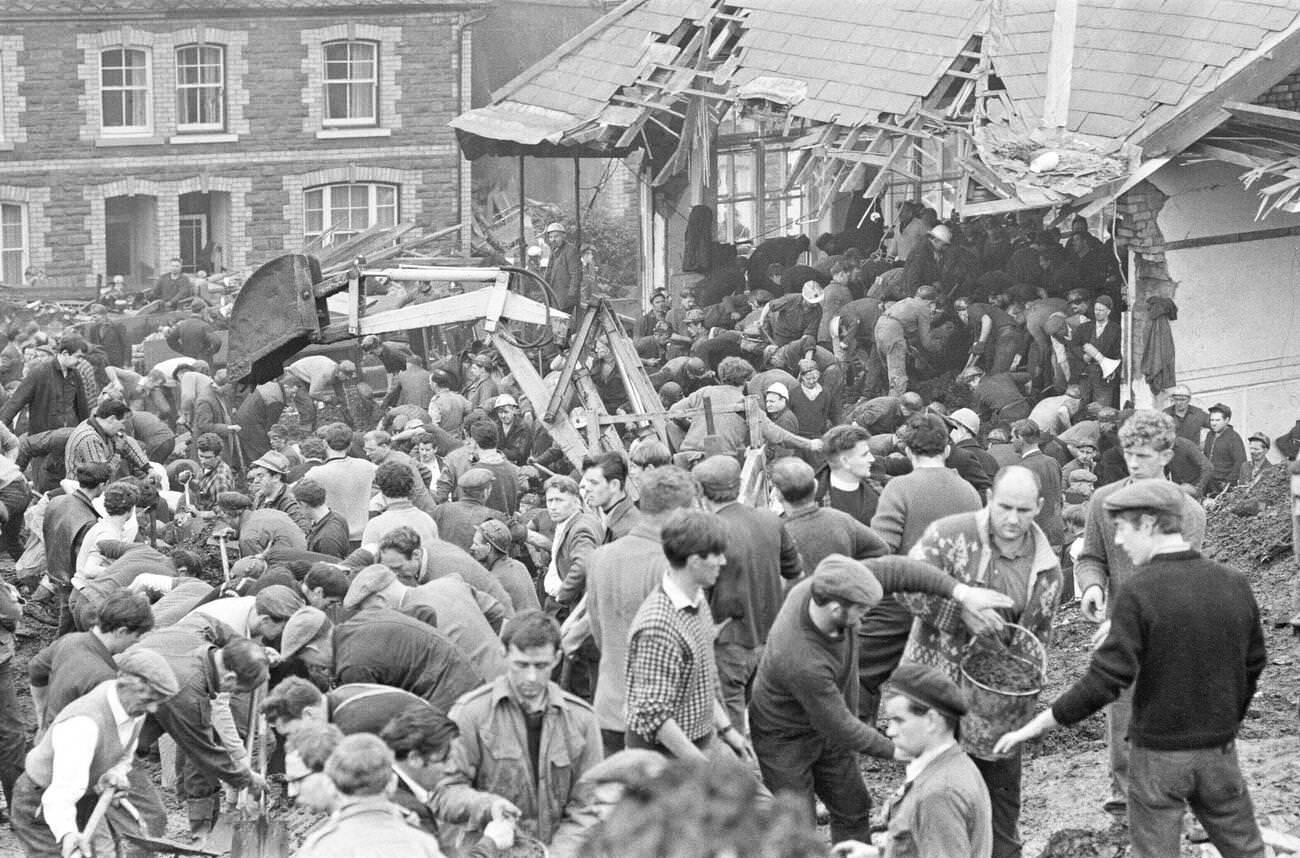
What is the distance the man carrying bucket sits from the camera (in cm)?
761

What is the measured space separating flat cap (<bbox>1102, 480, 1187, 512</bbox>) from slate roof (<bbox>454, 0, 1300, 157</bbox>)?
10.9m

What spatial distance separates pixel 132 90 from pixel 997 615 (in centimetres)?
3060

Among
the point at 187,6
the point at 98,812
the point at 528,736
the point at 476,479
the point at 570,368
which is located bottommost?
the point at 98,812

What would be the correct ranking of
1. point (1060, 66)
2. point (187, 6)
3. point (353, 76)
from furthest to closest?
point (353, 76) < point (187, 6) < point (1060, 66)

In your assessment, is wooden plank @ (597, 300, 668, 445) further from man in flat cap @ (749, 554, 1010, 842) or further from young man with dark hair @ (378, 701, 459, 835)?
young man with dark hair @ (378, 701, 459, 835)

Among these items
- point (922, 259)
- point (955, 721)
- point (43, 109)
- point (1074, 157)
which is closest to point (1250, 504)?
point (1074, 157)

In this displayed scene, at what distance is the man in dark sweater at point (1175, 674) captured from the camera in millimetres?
6848

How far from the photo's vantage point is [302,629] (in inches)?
328

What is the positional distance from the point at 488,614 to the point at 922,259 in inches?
458

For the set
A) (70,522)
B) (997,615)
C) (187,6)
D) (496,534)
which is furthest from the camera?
(187,6)

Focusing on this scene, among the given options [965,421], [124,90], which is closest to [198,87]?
[124,90]

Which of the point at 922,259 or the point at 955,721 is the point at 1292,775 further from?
the point at 922,259

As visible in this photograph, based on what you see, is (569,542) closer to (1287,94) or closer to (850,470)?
(850,470)

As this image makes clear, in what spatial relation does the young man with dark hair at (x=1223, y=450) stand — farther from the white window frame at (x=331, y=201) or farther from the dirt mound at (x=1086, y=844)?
the white window frame at (x=331, y=201)
